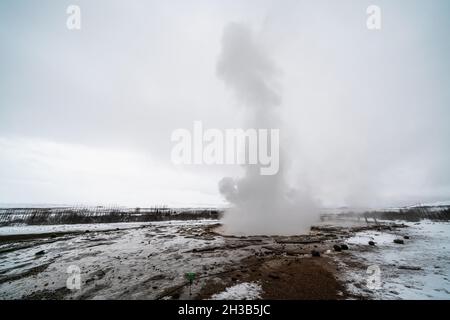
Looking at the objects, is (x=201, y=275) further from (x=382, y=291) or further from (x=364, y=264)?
(x=364, y=264)

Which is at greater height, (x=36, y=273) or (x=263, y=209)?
(x=263, y=209)

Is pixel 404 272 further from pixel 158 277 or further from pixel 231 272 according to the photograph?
pixel 158 277

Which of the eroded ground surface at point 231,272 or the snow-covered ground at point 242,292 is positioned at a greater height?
the snow-covered ground at point 242,292

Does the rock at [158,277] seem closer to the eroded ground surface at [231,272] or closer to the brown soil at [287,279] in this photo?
the eroded ground surface at [231,272]

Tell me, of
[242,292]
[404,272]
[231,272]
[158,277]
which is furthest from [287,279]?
[404,272]

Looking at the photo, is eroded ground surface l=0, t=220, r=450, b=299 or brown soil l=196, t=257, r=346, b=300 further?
eroded ground surface l=0, t=220, r=450, b=299

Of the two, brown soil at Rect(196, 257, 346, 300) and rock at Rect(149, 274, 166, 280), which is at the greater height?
brown soil at Rect(196, 257, 346, 300)

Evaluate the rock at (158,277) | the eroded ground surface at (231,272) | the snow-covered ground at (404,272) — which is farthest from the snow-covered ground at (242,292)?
the snow-covered ground at (404,272)

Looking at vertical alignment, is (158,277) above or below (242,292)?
below

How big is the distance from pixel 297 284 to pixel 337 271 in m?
3.52

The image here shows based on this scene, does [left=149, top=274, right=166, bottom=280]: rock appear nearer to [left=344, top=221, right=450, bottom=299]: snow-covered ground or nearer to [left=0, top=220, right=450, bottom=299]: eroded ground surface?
[left=0, top=220, right=450, bottom=299]: eroded ground surface

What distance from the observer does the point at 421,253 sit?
15.4 m

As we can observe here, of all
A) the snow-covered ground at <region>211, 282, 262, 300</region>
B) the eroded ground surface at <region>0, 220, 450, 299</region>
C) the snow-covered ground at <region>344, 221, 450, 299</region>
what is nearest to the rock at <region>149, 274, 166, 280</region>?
the eroded ground surface at <region>0, 220, 450, 299</region>
